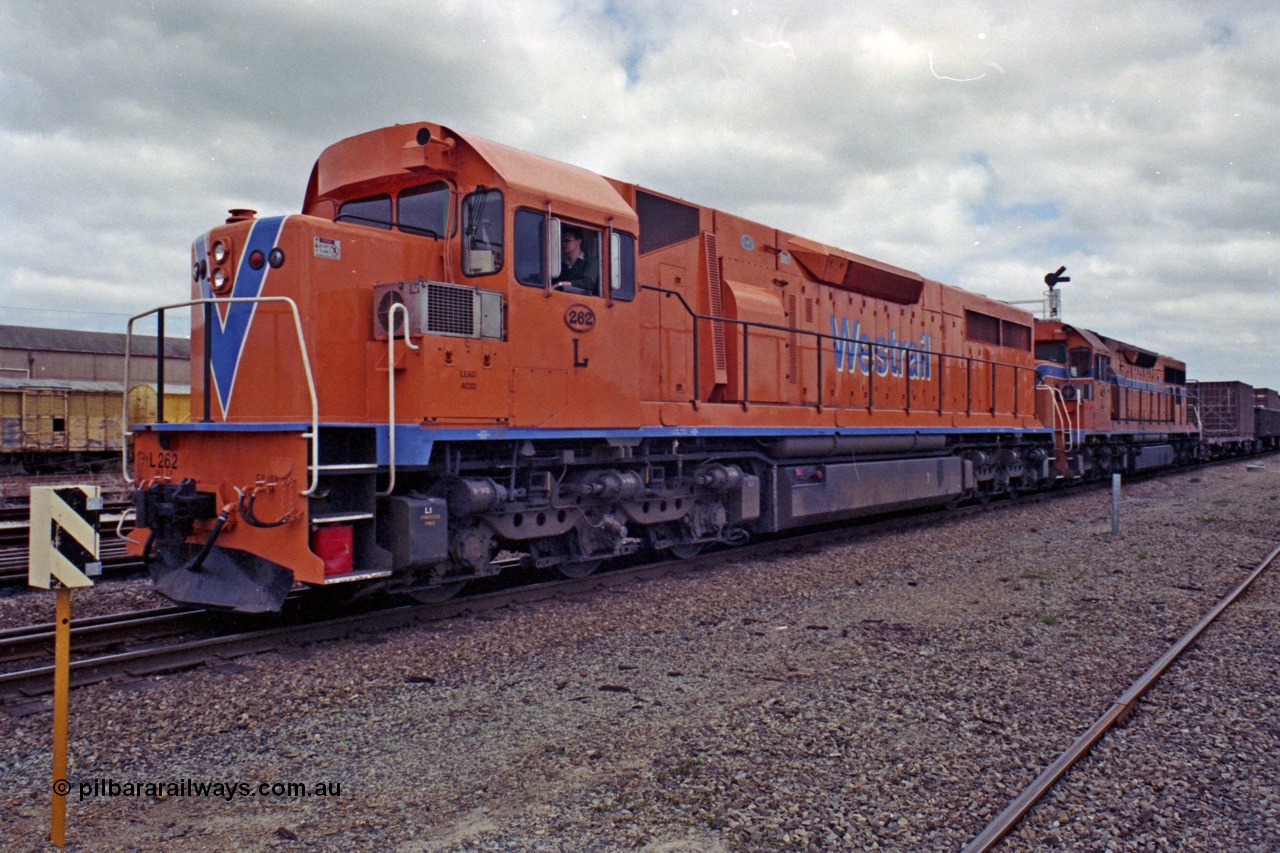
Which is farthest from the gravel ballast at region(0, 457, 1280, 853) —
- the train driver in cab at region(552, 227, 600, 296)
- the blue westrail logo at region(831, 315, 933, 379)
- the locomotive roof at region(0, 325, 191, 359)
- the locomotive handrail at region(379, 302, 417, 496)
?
the locomotive roof at region(0, 325, 191, 359)

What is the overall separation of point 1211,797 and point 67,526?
4555 millimetres

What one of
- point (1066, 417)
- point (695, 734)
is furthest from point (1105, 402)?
point (695, 734)

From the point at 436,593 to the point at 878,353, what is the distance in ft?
24.9

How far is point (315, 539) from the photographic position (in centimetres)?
564

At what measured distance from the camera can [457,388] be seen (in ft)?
20.3

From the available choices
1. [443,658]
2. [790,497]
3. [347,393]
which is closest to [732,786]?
[443,658]

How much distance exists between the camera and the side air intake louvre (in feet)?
19.6

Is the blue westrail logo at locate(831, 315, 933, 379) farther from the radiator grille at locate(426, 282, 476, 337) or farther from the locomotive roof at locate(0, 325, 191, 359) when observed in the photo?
the locomotive roof at locate(0, 325, 191, 359)

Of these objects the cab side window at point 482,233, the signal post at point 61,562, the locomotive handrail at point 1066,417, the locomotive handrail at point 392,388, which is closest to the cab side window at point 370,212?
the cab side window at point 482,233

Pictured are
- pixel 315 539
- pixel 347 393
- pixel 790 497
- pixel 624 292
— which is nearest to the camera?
pixel 315 539

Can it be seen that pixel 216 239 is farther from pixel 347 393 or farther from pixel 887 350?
pixel 887 350

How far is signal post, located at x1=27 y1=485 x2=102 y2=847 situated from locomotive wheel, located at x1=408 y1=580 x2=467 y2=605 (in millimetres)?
3328

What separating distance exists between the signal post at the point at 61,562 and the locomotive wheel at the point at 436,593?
3.33 m

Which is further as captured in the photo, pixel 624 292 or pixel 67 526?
pixel 624 292
